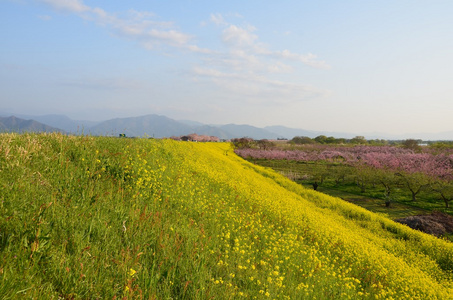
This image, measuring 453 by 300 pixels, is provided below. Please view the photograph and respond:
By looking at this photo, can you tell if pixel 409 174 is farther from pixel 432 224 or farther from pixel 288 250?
pixel 288 250

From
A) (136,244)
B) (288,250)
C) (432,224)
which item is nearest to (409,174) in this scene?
(432,224)

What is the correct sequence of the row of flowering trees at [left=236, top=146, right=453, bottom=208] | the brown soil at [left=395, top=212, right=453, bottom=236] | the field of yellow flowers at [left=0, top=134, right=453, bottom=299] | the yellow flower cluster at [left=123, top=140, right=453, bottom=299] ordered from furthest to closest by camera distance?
1. the row of flowering trees at [left=236, top=146, right=453, bottom=208]
2. the brown soil at [left=395, top=212, right=453, bottom=236]
3. the yellow flower cluster at [left=123, top=140, right=453, bottom=299]
4. the field of yellow flowers at [left=0, top=134, right=453, bottom=299]

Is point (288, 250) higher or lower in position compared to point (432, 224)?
higher

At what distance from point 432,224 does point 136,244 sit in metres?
23.0

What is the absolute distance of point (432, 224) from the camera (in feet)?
60.1

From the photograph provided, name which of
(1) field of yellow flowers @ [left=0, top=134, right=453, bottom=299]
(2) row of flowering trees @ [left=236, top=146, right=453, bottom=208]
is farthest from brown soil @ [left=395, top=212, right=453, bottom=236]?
(2) row of flowering trees @ [left=236, top=146, right=453, bottom=208]

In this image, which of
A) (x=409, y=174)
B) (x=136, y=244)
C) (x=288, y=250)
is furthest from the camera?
(x=409, y=174)

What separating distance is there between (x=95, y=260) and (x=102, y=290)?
21.3 inches

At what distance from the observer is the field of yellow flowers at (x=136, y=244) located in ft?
12.2

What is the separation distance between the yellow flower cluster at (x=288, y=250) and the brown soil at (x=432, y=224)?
322 centimetres

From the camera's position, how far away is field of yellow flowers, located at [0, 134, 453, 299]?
3719 mm

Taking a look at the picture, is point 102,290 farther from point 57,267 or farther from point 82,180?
point 82,180

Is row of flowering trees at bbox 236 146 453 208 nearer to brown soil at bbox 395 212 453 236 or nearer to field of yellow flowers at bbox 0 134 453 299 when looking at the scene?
brown soil at bbox 395 212 453 236

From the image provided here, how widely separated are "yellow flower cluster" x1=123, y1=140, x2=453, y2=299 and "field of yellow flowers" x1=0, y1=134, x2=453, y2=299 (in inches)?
2.4
